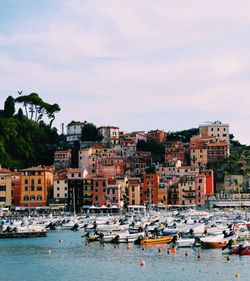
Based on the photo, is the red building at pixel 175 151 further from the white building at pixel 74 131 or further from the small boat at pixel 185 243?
the small boat at pixel 185 243

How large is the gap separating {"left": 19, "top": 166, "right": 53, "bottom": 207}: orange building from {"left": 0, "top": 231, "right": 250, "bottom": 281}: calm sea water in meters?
35.9

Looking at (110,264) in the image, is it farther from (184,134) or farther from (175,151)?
(184,134)

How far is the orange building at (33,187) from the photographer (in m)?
84.4

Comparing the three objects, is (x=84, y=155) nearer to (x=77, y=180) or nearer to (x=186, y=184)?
(x=77, y=180)

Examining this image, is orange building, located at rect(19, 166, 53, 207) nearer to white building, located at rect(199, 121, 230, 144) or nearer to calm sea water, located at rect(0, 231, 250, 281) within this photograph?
white building, located at rect(199, 121, 230, 144)

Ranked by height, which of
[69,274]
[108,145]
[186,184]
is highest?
[108,145]

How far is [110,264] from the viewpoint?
3819 centimetres

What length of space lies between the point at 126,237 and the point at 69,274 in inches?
536

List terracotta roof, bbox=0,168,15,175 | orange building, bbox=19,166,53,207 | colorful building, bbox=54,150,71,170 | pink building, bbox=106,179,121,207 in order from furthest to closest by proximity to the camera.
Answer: colorful building, bbox=54,150,71,170 < pink building, bbox=106,179,121,207 < terracotta roof, bbox=0,168,15,175 < orange building, bbox=19,166,53,207

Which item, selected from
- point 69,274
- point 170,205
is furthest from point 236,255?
point 170,205

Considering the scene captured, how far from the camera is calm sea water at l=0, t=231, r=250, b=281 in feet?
111

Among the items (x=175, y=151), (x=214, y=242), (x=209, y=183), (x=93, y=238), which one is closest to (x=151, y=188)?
(x=209, y=183)

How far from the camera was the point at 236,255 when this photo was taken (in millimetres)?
39656

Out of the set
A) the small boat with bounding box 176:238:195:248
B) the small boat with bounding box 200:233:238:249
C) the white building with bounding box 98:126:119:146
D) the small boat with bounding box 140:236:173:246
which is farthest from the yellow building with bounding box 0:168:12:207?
the small boat with bounding box 200:233:238:249
